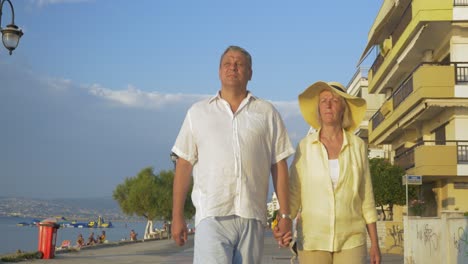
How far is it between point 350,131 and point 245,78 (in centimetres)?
121

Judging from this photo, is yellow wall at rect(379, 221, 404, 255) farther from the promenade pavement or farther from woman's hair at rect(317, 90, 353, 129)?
woman's hair at rect(317, 90, 353, 129)

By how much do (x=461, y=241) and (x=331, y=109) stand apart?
1006 cm

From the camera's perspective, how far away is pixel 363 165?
6.20 metres

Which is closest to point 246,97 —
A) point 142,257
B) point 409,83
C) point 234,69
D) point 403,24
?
point 234,69

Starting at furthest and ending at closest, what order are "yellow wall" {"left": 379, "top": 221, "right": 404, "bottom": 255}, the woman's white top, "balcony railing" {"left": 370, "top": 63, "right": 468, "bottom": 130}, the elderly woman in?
1. "yellow wall" {"left": 379, "top": 221, "right": 404, "bottom": 255}
2. "balcony railing" {"left": 370, "top": 63, "right": 468, "bottom": 130}
3. the woman's white top
4. the elderly woman

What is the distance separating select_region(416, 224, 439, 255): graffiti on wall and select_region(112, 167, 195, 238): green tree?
58143 millimetres

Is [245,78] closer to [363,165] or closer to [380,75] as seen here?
[363,165]

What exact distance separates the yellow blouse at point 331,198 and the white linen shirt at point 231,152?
0.55 meters

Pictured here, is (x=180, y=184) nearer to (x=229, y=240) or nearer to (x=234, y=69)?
(x=229, y=240)

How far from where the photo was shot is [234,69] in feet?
18.5

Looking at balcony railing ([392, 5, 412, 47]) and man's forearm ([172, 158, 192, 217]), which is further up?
balcony railing ([392, 5, 412, 47])

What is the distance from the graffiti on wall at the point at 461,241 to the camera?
1501 cm

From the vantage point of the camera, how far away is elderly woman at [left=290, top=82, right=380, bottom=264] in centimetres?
596

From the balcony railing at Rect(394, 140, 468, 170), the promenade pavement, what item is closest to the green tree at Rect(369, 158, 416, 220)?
Answer: the balcony railing at Rect(394, 140, 468, 170)
